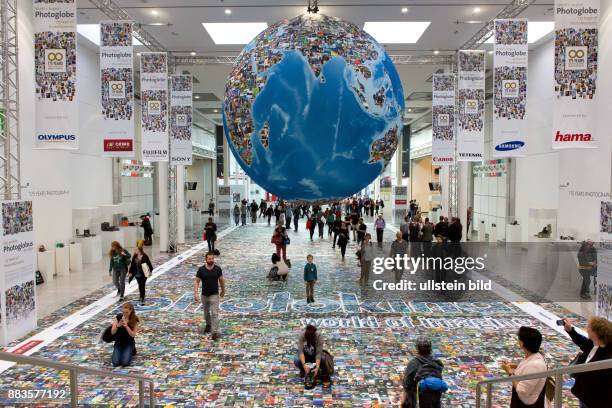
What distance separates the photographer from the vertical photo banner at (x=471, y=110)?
14.5 meters

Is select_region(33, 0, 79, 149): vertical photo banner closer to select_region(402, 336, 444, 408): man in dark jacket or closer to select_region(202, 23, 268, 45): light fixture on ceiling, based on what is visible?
select_region(202, 23, 268, 45): light fixture on ceiling

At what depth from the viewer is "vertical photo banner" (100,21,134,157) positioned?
1121 centimetres

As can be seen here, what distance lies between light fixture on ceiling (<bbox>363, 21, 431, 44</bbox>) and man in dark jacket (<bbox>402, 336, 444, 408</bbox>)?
42.7 feet

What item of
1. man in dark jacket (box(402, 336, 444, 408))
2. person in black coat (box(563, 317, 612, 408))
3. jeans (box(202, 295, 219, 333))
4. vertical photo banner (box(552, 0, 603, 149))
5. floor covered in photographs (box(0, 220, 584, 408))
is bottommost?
floor covered in photographs (box(0, 220, 584, 408))

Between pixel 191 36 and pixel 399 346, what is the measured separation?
13.3m

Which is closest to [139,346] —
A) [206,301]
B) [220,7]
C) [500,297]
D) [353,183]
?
[206,301]

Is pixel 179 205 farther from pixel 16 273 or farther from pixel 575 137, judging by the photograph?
pixel 575 137

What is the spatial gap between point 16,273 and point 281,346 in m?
5.00

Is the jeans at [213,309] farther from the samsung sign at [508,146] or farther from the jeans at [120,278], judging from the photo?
the samsung sign at [508,146]

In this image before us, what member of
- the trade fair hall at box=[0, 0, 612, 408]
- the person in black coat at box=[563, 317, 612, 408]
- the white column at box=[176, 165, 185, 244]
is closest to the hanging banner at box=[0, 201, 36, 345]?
the trade fair hall at box=[0, 0, 612, 408]

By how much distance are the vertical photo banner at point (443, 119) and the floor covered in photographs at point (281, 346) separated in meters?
7.09

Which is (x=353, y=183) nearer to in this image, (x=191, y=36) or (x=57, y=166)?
(x=57, y=166)

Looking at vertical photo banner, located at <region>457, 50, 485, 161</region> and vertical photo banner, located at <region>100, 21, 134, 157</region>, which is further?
vertical photo banner, located at <region>457, 50, 485, 161</region>

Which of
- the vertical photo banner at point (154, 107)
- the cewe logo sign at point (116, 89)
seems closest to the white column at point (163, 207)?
the vertical photo banner at point (154, 107)
